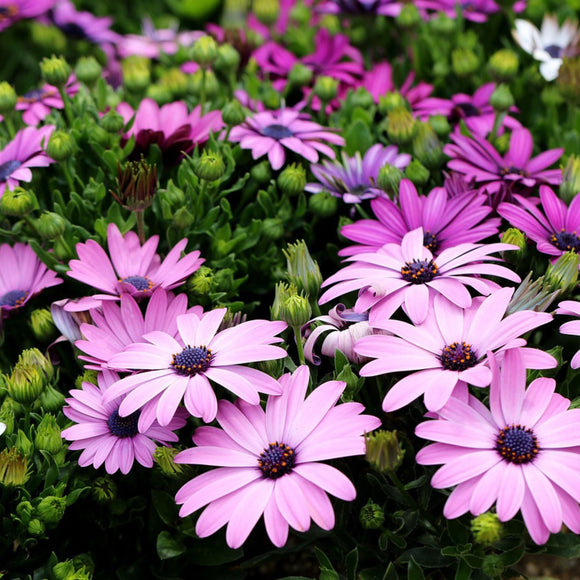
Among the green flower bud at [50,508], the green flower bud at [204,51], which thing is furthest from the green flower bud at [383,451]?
the green flower bud at [204,51]

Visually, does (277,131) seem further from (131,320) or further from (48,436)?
(48,436)

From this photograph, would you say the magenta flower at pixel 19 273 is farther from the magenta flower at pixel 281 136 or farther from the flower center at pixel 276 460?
the flower center at pixel 276 460

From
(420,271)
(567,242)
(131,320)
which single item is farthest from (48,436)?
(567,242)

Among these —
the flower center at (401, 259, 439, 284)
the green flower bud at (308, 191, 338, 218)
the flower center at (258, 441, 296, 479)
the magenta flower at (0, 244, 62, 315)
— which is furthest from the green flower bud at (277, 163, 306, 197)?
the flower center at (258, 441, 296, 479)

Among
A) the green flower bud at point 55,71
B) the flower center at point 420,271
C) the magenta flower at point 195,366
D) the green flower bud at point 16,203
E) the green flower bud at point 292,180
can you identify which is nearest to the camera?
the magenta flower at point 195,366

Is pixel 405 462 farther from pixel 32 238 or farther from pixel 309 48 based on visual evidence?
pixel 309 48

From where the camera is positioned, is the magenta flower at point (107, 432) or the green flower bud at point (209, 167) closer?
the magenta flower at point (107, 432)
